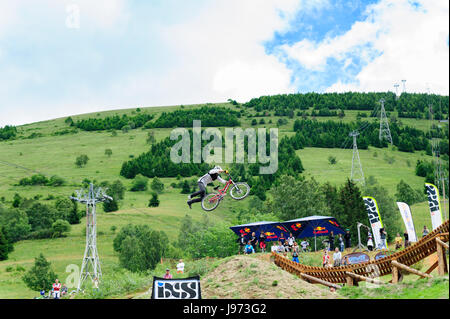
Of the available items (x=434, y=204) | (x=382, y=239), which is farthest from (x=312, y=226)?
(x=434, y=204)

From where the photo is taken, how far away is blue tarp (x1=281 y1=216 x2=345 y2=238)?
132 ft

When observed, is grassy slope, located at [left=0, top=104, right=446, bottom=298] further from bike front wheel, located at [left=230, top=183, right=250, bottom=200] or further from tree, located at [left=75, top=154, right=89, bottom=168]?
bike front wheel, located at [left=230, top=183, right=250, bottom=200]

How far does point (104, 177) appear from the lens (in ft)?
456

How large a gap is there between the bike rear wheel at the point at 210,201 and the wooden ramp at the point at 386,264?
6494 millimetres

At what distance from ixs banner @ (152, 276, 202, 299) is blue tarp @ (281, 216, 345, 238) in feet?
81.1

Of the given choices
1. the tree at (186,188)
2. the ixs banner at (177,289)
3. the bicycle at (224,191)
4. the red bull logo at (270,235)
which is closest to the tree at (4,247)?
the tree at (186,188)

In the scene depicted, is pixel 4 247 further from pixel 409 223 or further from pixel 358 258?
pixel 358 258

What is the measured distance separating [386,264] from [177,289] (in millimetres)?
12463

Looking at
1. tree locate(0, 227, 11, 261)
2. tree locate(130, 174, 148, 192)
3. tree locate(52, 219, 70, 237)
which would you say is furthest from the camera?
tree locate(130, 174, 148, 192)

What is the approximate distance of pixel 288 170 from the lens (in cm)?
12706

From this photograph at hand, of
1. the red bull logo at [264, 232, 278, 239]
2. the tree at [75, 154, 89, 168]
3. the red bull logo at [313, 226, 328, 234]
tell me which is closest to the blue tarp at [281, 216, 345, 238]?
the red bull logo at [313, 226, 328, 234]

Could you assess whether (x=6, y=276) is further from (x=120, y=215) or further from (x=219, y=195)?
(x=219, y=195)
